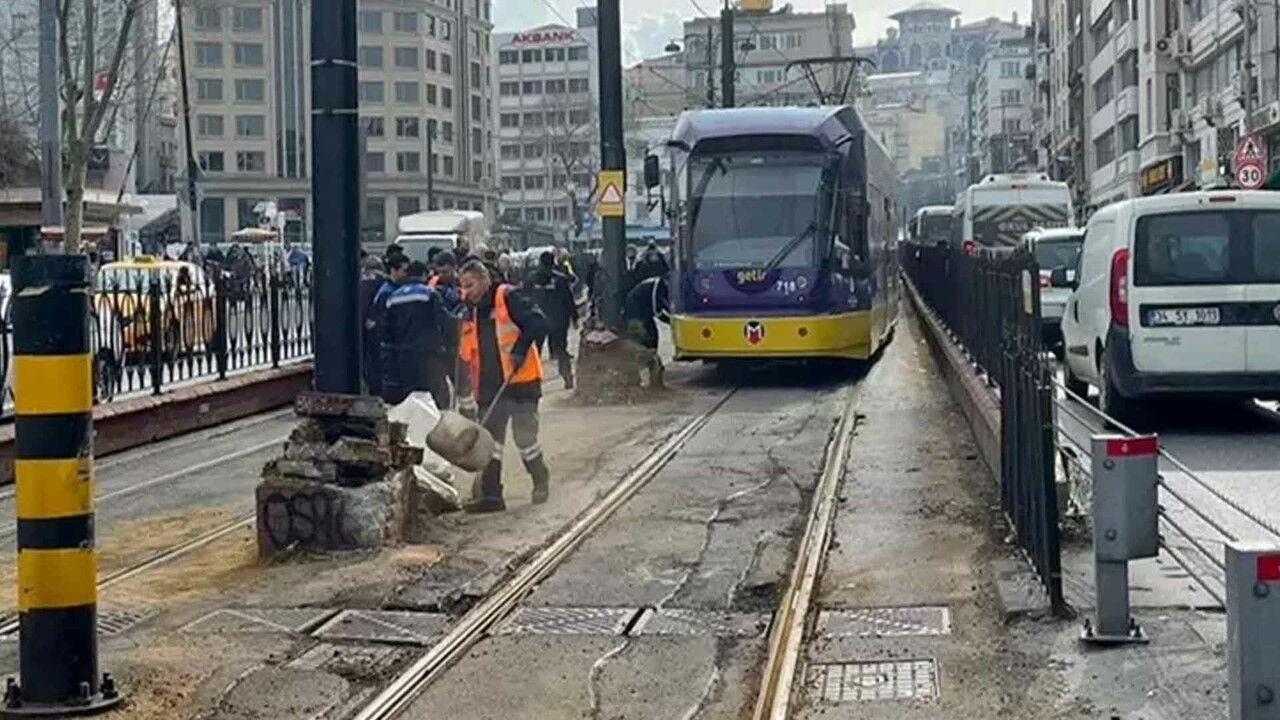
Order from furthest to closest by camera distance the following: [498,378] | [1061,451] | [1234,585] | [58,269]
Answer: [498,378], [1061,451], [58,269], [1234,585]

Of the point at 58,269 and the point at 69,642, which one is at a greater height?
the point at 58,269

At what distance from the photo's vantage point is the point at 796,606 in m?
8.98

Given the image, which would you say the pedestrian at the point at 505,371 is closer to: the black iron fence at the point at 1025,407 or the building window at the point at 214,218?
the black iron fence at the point at 1025,407

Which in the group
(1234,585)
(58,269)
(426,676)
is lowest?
(426,676)

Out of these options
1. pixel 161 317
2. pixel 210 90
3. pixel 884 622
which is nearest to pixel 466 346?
pixel 161 317

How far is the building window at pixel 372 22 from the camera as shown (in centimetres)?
9778

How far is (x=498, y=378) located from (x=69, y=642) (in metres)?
6.41

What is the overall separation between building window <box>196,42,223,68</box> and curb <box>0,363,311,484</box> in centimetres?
7102

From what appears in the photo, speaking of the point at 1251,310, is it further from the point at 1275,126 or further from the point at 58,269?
the point at 1275,126

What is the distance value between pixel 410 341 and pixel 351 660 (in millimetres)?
7875

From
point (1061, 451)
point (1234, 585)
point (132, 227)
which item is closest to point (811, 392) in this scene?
point (1061, 451)

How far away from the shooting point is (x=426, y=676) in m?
7.69

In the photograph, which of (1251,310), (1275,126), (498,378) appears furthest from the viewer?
(1275,126)

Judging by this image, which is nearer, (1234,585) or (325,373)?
(1234,585)
